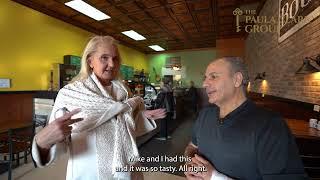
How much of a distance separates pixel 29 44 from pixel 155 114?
508 centimetres

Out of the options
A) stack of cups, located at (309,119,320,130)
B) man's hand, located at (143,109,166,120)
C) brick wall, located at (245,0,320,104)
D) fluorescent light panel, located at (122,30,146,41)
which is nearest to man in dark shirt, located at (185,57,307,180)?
man's hand, located at (143,109,166,120)

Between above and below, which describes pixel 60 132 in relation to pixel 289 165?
above

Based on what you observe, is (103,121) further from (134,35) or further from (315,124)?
(134,35)

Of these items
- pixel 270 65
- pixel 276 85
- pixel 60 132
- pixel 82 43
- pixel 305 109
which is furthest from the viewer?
pixel 82 43

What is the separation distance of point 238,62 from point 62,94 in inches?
39.0

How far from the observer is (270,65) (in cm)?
479

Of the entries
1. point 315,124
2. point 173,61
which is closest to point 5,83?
point 315,124

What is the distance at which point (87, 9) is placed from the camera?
5680 millimetres

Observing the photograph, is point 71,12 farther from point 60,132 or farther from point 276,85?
point 60,132

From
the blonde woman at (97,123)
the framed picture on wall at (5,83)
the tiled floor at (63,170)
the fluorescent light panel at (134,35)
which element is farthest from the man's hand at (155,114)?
the fluorescent light panel at (134,35)

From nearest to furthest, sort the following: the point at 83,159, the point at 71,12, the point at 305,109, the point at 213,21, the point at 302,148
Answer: the point at 83,159 < the point at 302,148 < the point at 305,109 < the point at 71,12 < the point at 213,21

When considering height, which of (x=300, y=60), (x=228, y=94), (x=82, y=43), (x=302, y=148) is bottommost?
(x=302, y=148)

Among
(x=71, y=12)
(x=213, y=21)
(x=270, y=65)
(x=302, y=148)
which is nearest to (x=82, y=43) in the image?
(x=71, y=12)

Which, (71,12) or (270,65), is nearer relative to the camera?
(270,65)
